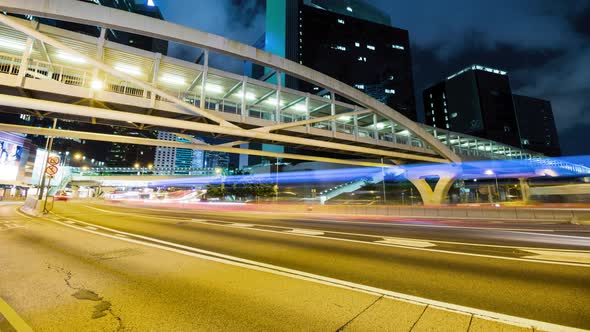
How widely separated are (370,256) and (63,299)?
6065 mm

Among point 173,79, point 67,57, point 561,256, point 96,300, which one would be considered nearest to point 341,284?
point 96,300

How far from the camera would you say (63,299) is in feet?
11.9

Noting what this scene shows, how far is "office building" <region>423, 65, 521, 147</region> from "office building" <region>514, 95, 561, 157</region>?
88.3 feet

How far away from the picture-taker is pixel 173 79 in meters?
19.5

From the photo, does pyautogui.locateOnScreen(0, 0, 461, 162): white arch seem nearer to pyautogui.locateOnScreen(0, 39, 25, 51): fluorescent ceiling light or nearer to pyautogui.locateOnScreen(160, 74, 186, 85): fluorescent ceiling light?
pyautogui.locateOnScreen(160, 74, 186, 85): fluorescent ceiling light

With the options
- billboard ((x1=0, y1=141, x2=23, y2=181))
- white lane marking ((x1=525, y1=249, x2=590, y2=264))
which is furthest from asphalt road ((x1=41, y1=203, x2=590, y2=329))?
billboard ((x1=0, y1=141, x2=23, y2=181))

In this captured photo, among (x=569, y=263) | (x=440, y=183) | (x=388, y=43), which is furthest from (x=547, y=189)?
(x=388, y=43)

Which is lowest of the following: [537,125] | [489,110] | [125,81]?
[125,81]

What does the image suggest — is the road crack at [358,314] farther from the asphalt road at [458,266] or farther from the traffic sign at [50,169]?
the traffic sign at [50,169]

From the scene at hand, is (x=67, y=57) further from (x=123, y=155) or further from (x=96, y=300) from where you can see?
(x=123, y=155)

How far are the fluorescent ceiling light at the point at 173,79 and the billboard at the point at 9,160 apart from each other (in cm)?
5245

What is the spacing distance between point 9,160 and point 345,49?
94.6 meters

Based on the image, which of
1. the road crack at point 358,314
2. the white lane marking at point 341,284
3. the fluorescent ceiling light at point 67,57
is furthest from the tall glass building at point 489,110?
the fluorescent ceiling light at point 67,57

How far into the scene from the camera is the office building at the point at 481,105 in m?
111
